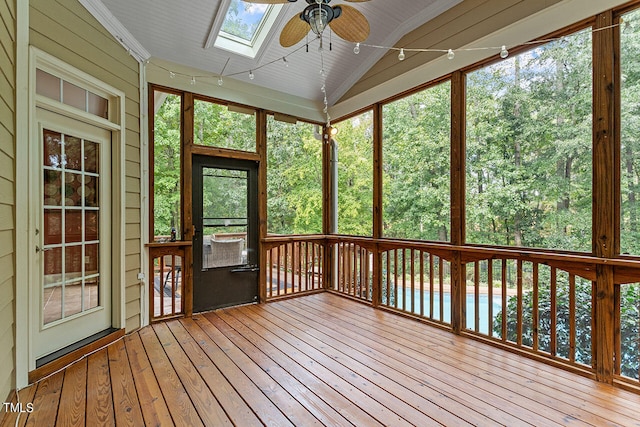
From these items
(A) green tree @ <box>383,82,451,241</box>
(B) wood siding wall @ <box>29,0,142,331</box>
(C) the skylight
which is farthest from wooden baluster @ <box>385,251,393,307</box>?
(C) the skylight

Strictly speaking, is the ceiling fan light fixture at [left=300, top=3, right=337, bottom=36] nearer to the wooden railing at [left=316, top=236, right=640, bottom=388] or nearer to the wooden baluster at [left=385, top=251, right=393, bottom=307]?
the wooden railing at [left=316, top=236, right=640, bottom=388]

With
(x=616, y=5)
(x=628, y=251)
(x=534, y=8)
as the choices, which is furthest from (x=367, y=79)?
(x=628, y=251)

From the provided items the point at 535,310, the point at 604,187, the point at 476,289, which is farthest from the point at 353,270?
the point at 604,187

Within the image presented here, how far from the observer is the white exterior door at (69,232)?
2.40 m

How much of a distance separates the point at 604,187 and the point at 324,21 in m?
2.33

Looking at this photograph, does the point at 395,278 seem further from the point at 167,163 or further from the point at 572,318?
the point at 167,163

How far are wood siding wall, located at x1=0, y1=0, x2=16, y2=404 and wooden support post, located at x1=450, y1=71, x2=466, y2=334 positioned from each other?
3561 mm

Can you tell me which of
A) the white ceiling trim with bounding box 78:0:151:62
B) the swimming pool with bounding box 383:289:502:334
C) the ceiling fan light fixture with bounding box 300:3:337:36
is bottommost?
the swimming pool with bounding box 383:289:502:334

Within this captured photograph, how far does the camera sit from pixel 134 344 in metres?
2.91

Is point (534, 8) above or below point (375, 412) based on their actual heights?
above

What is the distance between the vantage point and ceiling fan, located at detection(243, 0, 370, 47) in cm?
197

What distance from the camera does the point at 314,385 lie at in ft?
7.20

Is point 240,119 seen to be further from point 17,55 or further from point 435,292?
point 435,292

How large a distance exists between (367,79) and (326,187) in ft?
5.52
